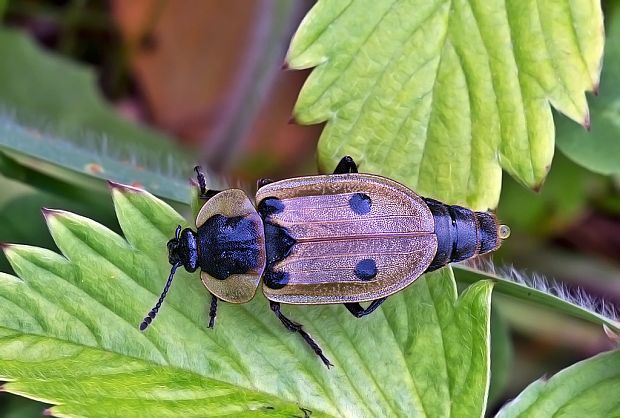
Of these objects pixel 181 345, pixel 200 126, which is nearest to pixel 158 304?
pixel 181 345

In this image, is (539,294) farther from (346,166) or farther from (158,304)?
(158,304)

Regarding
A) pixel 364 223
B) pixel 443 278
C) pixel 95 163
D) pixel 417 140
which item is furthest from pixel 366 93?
pixel 95 163

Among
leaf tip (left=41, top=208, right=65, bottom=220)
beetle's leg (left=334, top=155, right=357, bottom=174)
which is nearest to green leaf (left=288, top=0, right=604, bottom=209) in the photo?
beetle's leg (left=334, top=155, right=357, bottom=174)

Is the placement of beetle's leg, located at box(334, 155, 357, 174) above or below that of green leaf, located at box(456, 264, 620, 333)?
above

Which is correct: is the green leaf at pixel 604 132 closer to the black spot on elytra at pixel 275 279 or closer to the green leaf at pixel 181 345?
the green leaf at pixel 181 345

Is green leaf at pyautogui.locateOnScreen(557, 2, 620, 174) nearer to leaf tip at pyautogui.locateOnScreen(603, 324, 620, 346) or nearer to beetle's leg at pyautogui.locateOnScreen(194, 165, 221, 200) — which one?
leaf tip at pyautogui.locateOnScreen(603, 324, 620, 346)

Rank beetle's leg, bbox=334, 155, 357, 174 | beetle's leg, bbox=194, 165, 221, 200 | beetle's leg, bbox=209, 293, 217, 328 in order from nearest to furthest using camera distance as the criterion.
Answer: beetle's leg, bbox=209, 293, 217, 328 < beetle's leg, bbox=334, 155, 357, 174 < beetle's leg, bbox=194, 165, 221, 200
